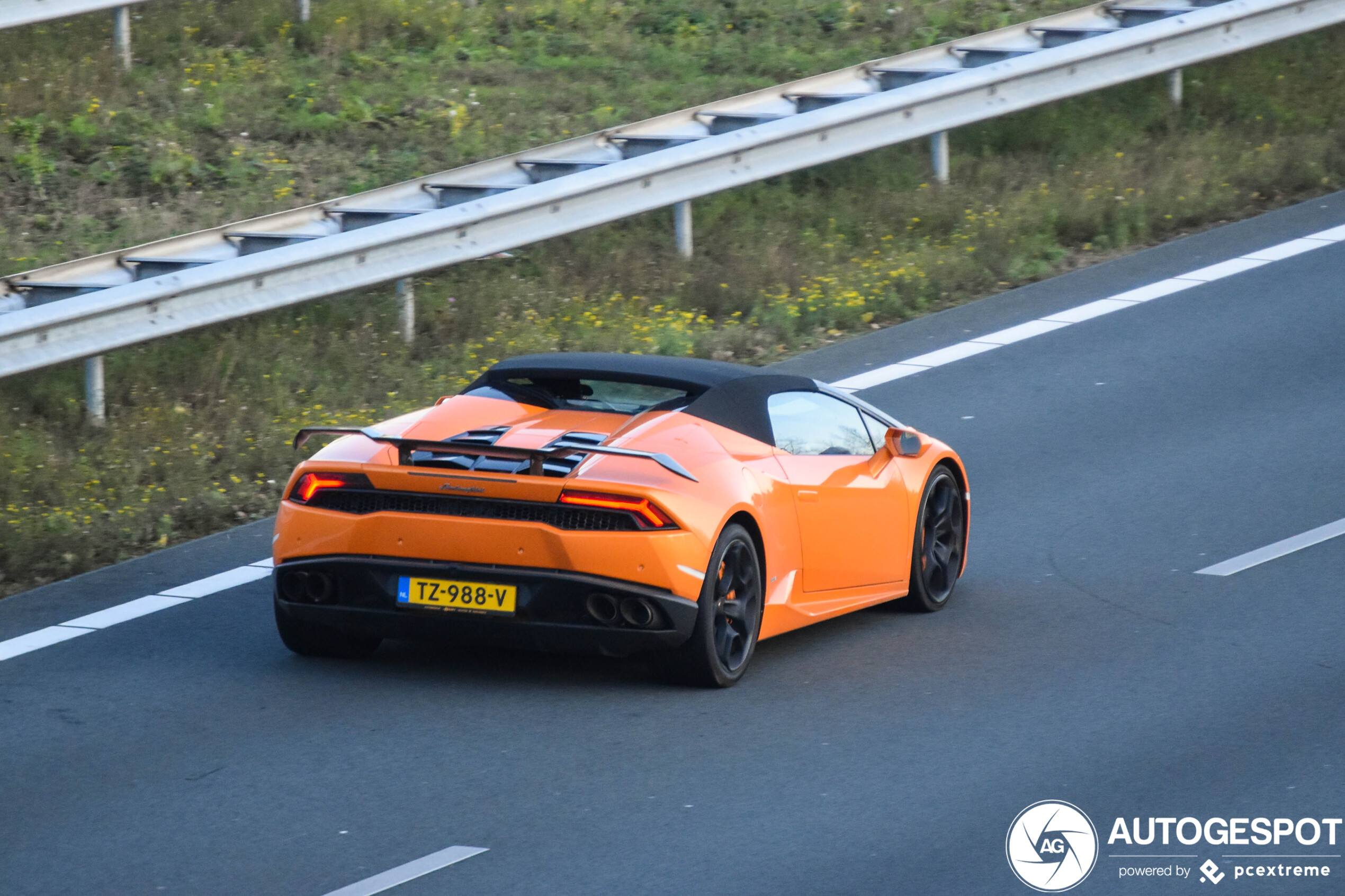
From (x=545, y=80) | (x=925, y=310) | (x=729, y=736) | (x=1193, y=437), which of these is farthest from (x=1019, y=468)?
(x=545, y=80)

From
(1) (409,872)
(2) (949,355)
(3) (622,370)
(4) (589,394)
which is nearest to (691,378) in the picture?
(3) (622,370)

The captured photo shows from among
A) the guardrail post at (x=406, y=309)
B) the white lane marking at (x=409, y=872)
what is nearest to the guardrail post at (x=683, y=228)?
the guardrail post at (x=406, y=309)

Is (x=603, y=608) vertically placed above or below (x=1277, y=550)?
above

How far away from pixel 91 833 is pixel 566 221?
8.64 meters

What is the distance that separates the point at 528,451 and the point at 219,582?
2751 millimetres

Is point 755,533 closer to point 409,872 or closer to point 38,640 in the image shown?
point 409,872

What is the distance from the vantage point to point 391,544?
789 cm

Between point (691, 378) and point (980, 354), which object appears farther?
point (980, 354)

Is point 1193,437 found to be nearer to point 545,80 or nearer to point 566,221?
point 566,221

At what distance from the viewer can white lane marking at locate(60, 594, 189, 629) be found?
926 centimetres

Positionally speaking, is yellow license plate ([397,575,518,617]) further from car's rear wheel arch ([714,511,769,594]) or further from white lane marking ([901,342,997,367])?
white lane marking ([901,342,997,367])

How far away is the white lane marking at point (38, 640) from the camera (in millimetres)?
8805

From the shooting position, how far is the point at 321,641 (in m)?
8.52
